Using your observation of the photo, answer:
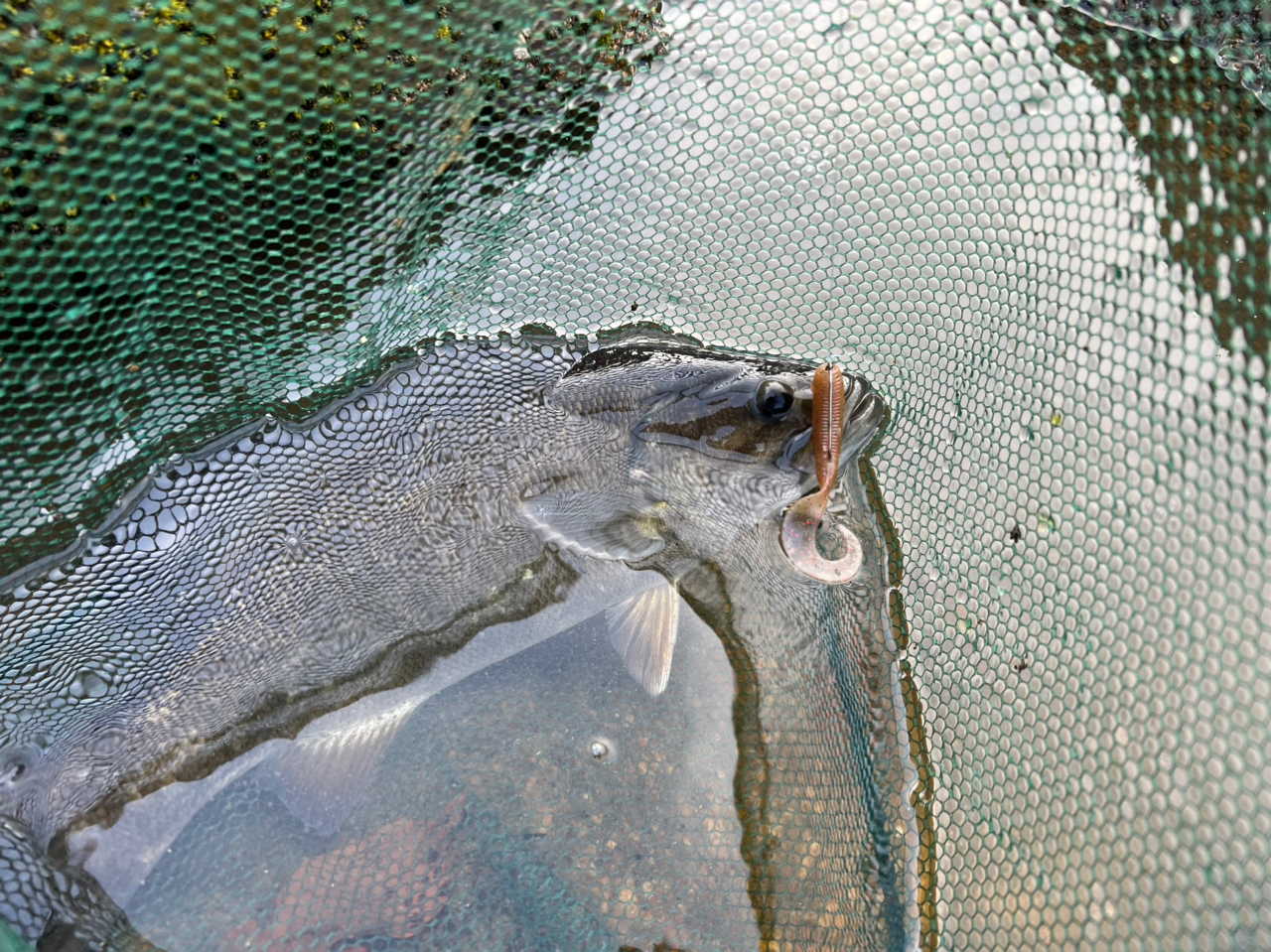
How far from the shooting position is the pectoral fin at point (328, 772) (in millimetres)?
2564

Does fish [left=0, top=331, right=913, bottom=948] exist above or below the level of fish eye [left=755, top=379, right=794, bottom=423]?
below

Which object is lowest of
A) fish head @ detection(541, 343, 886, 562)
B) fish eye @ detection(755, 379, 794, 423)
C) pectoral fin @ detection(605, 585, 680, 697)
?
pectoral fin @ detection(605, 585, 680, 697)

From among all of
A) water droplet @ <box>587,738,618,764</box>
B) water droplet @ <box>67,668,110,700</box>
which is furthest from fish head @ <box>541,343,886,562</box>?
water droplet @ <box>67,668,110,700</box>

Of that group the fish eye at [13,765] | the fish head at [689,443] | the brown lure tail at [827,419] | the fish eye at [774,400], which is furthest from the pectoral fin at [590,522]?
the fish eye at [13,765]

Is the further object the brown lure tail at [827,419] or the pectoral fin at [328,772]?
the pectoral fin at [328,772]

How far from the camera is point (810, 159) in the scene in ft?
8.45

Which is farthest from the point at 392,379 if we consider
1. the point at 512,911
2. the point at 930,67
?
the point at 930,67

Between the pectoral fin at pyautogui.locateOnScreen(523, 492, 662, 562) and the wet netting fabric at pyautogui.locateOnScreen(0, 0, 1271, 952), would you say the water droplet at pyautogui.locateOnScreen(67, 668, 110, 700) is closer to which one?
the wet netting fabric at pyautogui.locateOnScreen(0, 0, 1271, 952)

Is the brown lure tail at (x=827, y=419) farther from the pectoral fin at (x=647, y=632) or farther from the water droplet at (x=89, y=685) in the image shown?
the water droplet at (x=89, y=685)

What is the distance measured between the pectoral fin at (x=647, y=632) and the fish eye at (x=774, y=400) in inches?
29.5

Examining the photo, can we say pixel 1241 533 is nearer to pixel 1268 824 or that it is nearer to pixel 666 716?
pixel 1268 824

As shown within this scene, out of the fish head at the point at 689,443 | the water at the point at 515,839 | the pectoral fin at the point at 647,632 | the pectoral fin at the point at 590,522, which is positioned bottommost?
the water at the point at 515,839

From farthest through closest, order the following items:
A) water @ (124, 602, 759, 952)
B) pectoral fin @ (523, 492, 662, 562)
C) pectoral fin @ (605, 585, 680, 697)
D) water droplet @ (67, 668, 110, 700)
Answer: pectoral fin @ (523, 492, 662, 562)
pectoral fin @ (605, 585, 680, 697)
water droplet @ (67, 668, 110, 700)
water @ (124, 602, 759, 952)

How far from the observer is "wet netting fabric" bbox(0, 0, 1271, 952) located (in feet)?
6.71
